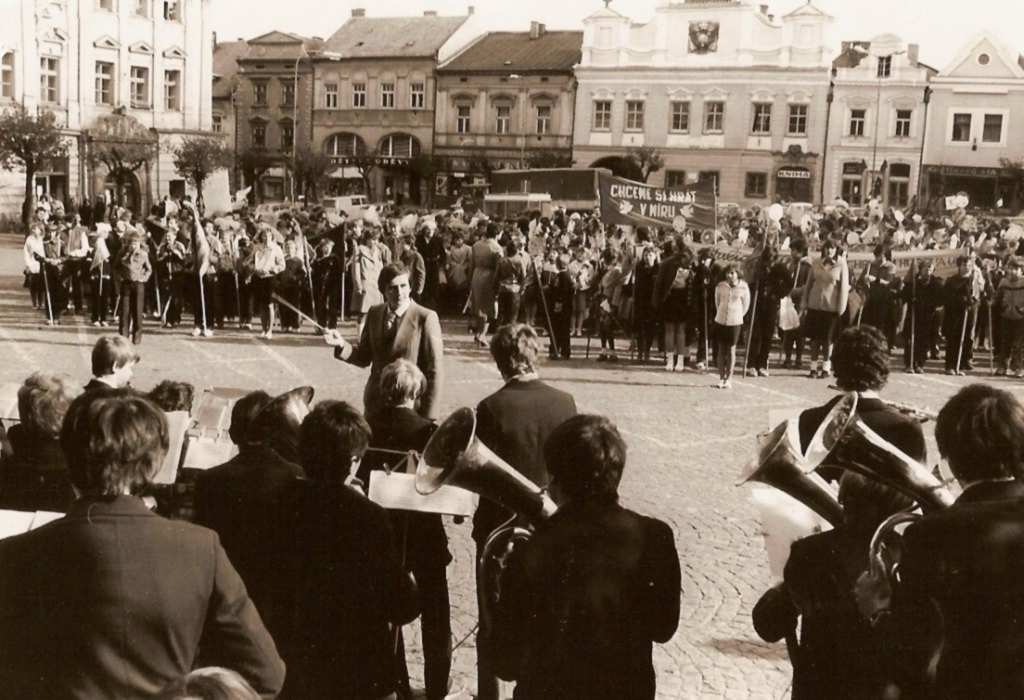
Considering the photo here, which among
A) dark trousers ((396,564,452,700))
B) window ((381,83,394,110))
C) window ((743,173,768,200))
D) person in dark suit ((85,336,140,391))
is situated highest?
window ((381,83,394,110))

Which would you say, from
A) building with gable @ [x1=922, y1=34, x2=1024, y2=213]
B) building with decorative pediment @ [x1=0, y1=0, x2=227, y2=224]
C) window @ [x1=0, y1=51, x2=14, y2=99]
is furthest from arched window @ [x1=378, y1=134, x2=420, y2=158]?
building with gable @ [x1=922, y1=34, x2=1024, y2=213]

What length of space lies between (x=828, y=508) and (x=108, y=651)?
211 cm

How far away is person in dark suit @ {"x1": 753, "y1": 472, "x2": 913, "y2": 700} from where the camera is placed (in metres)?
3.49

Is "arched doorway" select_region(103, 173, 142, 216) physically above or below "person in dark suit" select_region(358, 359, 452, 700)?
above

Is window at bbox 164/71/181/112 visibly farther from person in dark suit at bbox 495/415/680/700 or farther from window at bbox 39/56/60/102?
person in dark suit at bbox 495/415/680/700

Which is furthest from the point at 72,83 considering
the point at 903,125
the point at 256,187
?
the point at 903,125

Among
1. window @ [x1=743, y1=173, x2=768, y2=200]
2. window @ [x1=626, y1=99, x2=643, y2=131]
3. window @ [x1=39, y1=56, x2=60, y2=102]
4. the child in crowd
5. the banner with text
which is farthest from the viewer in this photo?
window @ [x1=626, y1=99, x2=643, y2=131]

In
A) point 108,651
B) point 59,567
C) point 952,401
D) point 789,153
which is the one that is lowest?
point 108,651

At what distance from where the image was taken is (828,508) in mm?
3600

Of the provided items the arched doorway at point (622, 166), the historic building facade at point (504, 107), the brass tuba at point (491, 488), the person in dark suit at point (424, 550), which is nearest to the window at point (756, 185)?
the arched doorway at point (622, 166)

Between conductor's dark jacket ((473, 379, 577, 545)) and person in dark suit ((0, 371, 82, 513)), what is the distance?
1.75 metres

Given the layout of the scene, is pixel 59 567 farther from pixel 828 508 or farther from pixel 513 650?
pixel 828 508

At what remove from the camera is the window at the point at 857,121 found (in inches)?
2334

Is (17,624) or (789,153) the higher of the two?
(789,153)
